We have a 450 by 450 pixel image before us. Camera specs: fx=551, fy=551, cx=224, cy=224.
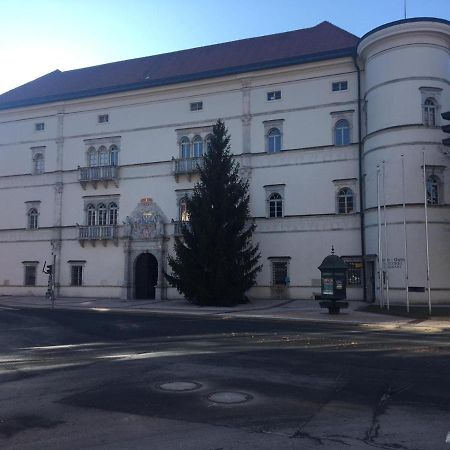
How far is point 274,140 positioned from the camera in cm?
3762

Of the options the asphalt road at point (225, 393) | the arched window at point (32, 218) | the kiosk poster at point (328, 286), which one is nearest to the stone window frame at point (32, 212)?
the arched window at point (32, 218)

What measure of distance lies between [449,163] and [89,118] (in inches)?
1059

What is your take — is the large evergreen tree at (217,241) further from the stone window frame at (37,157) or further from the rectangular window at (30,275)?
the stone window frame at (37,157)

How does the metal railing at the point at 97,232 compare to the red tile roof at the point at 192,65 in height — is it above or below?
below

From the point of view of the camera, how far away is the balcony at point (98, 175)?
1636 inches

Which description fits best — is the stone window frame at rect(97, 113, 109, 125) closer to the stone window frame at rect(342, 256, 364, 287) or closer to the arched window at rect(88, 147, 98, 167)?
the arched window at rect(88, 147, 98, 167)

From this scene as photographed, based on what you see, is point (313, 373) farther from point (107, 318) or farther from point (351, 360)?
point (107, 318)

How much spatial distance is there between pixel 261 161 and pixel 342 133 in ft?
18.7

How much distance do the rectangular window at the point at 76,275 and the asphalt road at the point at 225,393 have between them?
1053 inches

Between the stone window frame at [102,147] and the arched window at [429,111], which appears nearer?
the arched window at [429,111]

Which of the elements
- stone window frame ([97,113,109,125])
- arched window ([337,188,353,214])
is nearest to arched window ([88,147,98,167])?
stone window frame ([97,113,109,125])

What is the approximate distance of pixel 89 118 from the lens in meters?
43.6

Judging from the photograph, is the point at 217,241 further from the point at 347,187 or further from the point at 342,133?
the point at 342,133

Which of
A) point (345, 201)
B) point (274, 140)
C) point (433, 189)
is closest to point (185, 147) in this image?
point (274, 140)
